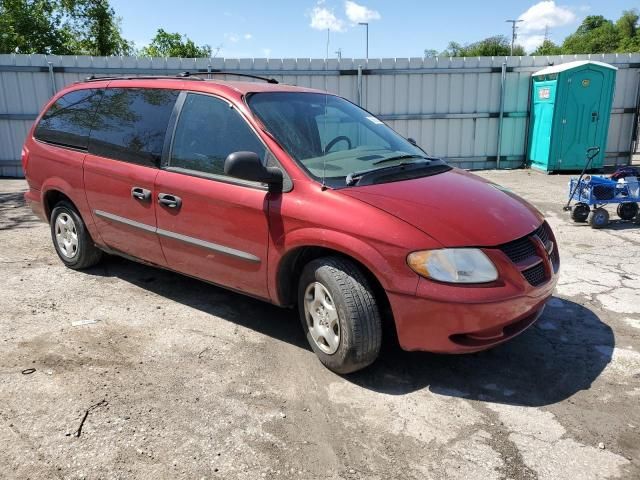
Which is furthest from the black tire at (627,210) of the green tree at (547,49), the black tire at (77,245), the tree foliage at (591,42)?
the green tree at (547,49)

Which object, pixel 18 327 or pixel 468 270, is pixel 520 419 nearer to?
pixel 468 270

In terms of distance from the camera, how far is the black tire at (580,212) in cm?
704

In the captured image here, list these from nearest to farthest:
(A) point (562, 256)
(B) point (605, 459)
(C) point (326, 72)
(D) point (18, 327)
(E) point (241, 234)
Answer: (B) point (605, 459) < (E) point (241, 234) < (D) point (18, 327) < (A) point (562, 256) < (C) point (326, 72)

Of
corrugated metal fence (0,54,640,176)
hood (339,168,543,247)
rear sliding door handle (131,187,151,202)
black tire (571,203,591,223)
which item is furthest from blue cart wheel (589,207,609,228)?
rear sliding door handle (131,187,151,202)

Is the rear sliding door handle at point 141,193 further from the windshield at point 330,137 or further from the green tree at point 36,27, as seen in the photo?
the green tree at point 36,27

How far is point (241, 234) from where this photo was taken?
11.4 ft

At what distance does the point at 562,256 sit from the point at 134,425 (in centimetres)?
472

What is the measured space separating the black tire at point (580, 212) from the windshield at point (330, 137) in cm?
390

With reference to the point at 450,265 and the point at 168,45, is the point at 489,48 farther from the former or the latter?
the point at 450,265

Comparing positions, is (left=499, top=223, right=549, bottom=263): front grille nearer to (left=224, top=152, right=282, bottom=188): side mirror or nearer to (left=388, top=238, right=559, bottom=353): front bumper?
(left=388, top=238, right=559, bottom=353): front bumper

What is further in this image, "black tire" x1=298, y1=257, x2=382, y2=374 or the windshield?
the windshield

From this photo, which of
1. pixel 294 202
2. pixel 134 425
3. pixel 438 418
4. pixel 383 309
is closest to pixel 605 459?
pixel 438 418

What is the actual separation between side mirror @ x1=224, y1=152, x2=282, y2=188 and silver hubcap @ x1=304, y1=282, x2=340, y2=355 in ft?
2.38

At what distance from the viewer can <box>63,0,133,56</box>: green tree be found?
1096 inches
